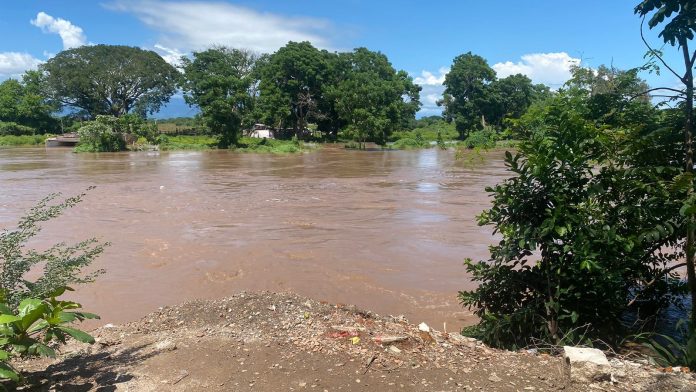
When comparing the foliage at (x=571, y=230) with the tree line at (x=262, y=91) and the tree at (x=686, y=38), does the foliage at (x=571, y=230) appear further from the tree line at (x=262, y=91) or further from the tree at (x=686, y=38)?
the tree line at (x=262, y=91)

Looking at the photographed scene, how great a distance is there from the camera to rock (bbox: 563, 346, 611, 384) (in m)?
3.29

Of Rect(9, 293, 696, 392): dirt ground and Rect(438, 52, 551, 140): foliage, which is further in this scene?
Rect(438, 52, 551, 140): foliage

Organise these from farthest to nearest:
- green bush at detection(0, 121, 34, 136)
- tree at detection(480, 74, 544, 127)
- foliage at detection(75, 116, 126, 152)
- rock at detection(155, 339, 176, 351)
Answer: tree at detection(480, 74, 544, 127) → green bush at detection(0, 121, 34, 136) → foliage at detection(75, 116, 126, 152) → rock at detection(155, 339, 176, 351)

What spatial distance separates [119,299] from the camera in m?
7.17

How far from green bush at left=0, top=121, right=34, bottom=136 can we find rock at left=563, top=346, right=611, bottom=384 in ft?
211

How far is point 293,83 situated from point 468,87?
23.5 meters

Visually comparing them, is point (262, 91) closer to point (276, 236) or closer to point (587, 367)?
point (276, 236)

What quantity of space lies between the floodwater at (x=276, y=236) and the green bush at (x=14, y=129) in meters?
39.0

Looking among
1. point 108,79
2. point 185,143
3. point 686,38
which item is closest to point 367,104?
point 185,143

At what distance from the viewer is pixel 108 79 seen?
55406 mm

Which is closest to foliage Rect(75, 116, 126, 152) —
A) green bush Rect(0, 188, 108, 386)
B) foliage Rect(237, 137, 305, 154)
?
foliage Rect(237, 137, 305, 154)

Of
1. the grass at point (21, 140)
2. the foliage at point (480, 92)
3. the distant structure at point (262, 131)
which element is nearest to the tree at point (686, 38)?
the distant structure at point (262, 131)

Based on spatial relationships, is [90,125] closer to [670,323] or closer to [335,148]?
[335,148]

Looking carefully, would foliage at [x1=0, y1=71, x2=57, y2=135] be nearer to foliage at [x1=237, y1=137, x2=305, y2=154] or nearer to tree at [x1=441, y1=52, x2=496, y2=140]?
foliage at [x1=237, y1=137, x2=305, y2=154]
